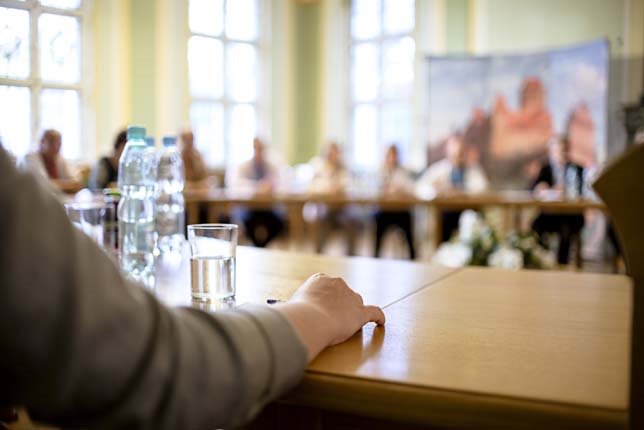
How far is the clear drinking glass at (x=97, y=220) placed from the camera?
1299 mm

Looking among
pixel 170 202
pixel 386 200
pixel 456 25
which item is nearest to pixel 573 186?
pixel 386 200

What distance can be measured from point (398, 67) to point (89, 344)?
8.59 metres

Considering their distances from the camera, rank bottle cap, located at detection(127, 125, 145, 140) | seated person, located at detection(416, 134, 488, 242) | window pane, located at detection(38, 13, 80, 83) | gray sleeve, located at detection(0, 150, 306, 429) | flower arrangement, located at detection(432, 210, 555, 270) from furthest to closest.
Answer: window pane, located at detection(38, 13, 80, 83) < seated person, located at detection(416, 134, 488, 242) < flower arrangement, located at detection(432, 210, 555, 270) < bottle cap, located at detection(127, 125, 145, 140) < gray sleeve, located at detection(0, 150, 306, 429)

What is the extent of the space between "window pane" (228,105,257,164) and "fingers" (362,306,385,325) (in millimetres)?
8117

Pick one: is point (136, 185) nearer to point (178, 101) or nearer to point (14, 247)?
point (14, 247)

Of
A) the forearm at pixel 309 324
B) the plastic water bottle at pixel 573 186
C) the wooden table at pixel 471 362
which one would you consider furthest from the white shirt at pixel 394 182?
the forearm at pixel 309 324

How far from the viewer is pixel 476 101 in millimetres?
7672

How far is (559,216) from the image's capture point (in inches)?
223

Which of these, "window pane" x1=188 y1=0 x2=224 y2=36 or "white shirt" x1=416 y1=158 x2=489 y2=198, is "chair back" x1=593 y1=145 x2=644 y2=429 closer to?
"white shirt" x1=416 y1=158 x2=489 y2=198

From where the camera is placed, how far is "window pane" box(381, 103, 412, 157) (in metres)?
8.57

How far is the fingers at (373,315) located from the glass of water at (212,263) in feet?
0.90

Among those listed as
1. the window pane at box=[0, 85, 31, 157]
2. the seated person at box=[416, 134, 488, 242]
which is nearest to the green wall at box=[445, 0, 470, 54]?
the seated person at box=[416, 134, 488, 242]

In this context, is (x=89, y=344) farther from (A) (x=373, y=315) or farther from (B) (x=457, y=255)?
(B) (x=457, y=255)

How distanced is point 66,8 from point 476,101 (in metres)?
4.90
